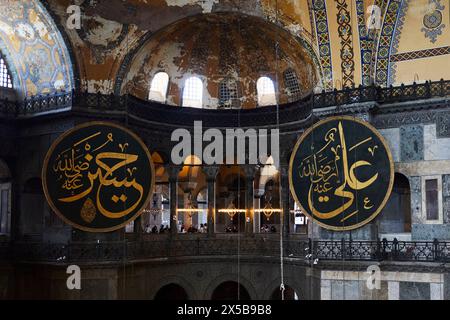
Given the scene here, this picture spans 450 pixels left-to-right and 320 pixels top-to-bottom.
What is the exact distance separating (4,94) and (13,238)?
12.0 feet

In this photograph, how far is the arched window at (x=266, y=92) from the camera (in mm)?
17234

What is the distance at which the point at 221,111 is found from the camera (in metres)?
17.3

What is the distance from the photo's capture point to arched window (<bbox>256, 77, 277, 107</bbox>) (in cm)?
1723

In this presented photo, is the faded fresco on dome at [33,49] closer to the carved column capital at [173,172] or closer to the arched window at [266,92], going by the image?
the carved column capital at [173,172]

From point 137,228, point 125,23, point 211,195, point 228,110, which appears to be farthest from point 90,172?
point 228,110

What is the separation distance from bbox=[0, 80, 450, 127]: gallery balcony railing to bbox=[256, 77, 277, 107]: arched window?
27cm

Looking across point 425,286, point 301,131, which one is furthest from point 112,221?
point 425,286

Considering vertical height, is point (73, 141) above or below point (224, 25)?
below

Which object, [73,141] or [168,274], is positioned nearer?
[73,141]

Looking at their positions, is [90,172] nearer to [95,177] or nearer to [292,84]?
[95,177]

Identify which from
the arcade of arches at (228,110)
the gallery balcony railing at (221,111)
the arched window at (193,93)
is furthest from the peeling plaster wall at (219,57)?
the gallery balcony railing at (221,111)

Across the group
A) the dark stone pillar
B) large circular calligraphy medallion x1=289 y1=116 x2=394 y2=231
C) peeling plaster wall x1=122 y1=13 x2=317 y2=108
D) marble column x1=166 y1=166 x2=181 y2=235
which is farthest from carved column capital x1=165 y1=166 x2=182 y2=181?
large circular calligraphy medallion x1=289 y1=116 x2=394 y2=231

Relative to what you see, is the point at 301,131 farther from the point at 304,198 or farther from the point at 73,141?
the point at 73,141

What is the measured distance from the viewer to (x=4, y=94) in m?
15.7
